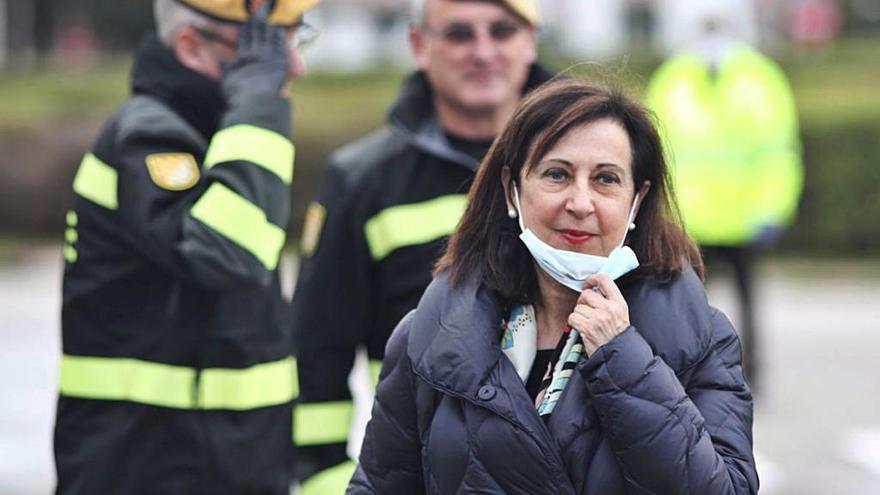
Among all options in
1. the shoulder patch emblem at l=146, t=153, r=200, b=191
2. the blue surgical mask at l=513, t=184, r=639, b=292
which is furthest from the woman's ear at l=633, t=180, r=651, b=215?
the shoulder patch emblem at l=146, t=153, r=200, b=191

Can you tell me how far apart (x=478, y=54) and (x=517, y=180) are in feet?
4.35

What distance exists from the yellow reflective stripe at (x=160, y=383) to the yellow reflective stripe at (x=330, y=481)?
29cm

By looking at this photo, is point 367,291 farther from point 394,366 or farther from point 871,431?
point 871,431

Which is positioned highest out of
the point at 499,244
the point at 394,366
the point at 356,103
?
the point at 499,244

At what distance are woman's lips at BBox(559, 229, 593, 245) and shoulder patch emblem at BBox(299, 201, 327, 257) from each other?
1.58 metres

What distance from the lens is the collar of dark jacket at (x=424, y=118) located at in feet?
14.7

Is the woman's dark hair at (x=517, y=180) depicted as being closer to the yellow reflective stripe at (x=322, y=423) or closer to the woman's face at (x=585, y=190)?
the woman's face at (x=585, y=190)

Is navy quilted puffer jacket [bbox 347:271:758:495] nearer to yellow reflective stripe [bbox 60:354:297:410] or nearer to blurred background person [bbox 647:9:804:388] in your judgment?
yellow reflective stripe [bbox 60:354:297:410]

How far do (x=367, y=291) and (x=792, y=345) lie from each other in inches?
319

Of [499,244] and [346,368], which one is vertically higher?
[499,244]

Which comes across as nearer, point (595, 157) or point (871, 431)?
point (595, 157)

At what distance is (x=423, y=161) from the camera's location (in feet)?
14.8

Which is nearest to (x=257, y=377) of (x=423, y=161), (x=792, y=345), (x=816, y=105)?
(x=423, y=161)

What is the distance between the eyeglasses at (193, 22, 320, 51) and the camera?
431cm
